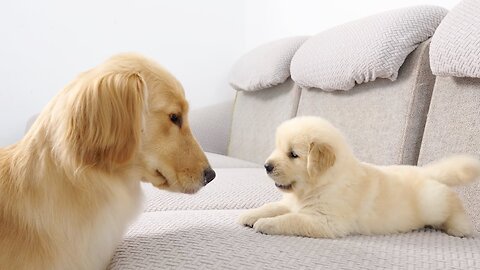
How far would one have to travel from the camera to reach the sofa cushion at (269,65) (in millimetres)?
2396

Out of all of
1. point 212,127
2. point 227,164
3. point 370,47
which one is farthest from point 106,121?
point 212,127

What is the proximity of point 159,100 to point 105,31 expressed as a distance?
2389mm

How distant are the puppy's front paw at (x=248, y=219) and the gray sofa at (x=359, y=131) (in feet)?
0.09

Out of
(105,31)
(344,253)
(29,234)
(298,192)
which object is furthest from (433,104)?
(105,31)

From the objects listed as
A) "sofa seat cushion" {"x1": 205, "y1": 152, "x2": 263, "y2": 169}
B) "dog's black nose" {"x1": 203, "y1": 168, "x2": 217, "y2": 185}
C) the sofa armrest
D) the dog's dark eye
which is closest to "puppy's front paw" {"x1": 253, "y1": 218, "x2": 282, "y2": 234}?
"dog's black nose" {"x1": 203, "y1": 168, "x2": 217, "y2": 185}

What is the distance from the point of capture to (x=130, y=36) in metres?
3.34

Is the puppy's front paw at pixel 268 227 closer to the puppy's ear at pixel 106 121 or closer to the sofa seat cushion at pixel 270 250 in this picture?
the sofa seat cushion at pixel 270 250

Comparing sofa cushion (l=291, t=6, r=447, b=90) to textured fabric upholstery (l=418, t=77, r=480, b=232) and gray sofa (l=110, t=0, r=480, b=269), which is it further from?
textured fabric upholstery (l=418, t=77, r=480, b=232)

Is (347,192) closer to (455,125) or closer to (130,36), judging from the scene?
(455,125)

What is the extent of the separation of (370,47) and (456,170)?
605 millimetres

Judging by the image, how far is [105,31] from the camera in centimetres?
327

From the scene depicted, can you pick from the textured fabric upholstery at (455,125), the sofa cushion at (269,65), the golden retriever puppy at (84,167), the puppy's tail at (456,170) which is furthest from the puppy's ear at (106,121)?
the sofa cushion at (269,65)

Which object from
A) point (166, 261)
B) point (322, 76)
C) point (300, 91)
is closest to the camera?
point (166, 261)

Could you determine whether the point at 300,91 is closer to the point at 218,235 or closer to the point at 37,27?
the point at 218,235
